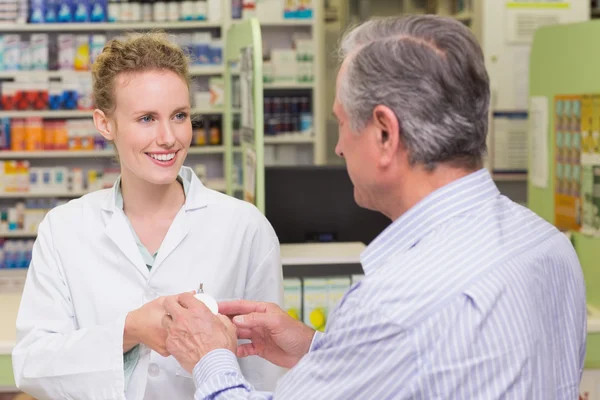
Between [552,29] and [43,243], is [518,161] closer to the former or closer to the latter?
[552,29]

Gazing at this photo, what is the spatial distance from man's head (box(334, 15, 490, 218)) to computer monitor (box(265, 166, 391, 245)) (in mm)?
2198

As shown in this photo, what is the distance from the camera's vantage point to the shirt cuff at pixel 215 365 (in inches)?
58.1

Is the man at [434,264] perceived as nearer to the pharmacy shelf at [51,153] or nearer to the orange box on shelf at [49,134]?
the pharmacy shelf at [51,153]

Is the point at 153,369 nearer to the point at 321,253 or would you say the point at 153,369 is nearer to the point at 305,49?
the point at 321,253

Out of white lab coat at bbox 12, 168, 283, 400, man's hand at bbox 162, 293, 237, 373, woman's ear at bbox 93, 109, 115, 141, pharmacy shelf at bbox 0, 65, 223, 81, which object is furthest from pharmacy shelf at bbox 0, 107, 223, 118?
man's hand at bbox 162, 293, 237, 373

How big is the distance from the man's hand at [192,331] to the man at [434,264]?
107mm

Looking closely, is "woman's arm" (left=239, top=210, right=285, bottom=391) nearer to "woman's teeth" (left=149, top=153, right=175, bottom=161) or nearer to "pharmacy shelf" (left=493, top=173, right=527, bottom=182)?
"woman's teeth" (left=149, top=153, right=175, bottom=161)

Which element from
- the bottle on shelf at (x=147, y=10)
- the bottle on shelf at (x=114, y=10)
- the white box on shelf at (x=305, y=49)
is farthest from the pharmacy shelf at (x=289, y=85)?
the bottle on shelf at (x=114, y=10)

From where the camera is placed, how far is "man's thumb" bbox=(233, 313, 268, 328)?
1778 millimetres

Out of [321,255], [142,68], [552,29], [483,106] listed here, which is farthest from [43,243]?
[552,29]

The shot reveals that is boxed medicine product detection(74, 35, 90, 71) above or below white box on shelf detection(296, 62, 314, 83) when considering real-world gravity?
above

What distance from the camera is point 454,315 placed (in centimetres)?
122

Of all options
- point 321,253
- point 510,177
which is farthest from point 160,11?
point 321,253

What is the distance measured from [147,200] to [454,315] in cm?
101
